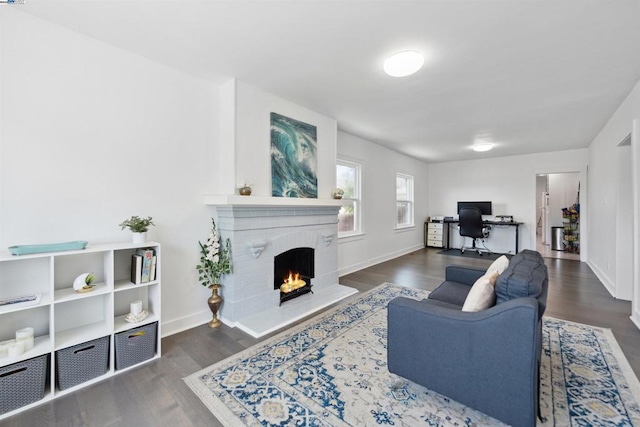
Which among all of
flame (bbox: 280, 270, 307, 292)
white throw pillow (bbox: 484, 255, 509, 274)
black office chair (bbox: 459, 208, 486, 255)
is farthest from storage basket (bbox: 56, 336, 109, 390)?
black office chair (bbox: 459, 208, 486, 255)

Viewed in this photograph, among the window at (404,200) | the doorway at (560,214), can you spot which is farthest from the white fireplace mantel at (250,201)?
the doorway at (560,214)

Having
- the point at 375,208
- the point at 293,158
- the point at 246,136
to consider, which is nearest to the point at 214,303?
the point at 246,136

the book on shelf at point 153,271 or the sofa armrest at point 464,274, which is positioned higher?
the book on shelf at point 153,271

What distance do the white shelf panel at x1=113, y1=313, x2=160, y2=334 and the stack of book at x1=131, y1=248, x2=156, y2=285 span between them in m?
0.30

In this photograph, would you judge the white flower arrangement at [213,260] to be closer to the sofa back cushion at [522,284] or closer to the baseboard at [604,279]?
the sofa back cushion at [522,284]

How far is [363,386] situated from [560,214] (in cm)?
926

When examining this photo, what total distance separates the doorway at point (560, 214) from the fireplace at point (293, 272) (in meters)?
6.00

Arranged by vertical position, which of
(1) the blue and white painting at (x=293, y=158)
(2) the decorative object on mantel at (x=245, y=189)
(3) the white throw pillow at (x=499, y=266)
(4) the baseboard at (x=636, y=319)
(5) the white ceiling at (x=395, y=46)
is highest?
(5) the white ceiling at (x=395, y=46)

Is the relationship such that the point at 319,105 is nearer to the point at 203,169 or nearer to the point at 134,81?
the point at 203,169

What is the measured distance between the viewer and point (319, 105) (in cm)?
341

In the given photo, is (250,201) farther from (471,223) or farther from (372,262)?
(471,223)

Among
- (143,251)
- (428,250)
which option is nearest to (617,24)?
(143,251)

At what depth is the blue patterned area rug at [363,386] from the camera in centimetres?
152

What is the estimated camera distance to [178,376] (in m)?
1.92
